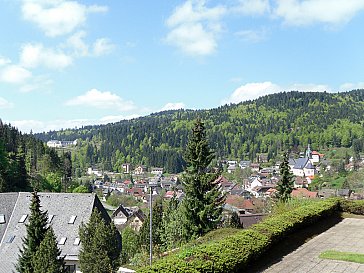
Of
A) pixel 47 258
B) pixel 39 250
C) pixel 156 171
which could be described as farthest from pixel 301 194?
pixel 156 171

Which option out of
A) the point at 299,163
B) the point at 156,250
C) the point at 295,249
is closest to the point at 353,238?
the point at 295,249

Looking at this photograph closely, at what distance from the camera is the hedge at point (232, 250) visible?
714 cm

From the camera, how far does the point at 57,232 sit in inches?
1344

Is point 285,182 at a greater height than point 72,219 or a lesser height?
greater

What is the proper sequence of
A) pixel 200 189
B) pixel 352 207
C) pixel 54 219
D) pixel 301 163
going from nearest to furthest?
pixel 352 207 → pixel 200 189 → pixel 54 219 → pixel 301 163

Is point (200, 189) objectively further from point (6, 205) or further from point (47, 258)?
point (6, 205)

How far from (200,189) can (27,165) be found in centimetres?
6632

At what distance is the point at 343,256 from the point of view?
33.3 ft

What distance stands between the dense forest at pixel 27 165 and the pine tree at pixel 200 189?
1561 inches

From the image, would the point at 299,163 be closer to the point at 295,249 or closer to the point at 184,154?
the point at 184,154

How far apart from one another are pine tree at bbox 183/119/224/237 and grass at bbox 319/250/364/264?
1261 centimetres

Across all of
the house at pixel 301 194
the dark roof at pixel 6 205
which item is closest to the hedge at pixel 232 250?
the house at pixel 301 194

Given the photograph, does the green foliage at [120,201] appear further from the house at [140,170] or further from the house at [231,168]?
the house at [140,170]

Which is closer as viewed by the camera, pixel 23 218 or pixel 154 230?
pixel 23 218
